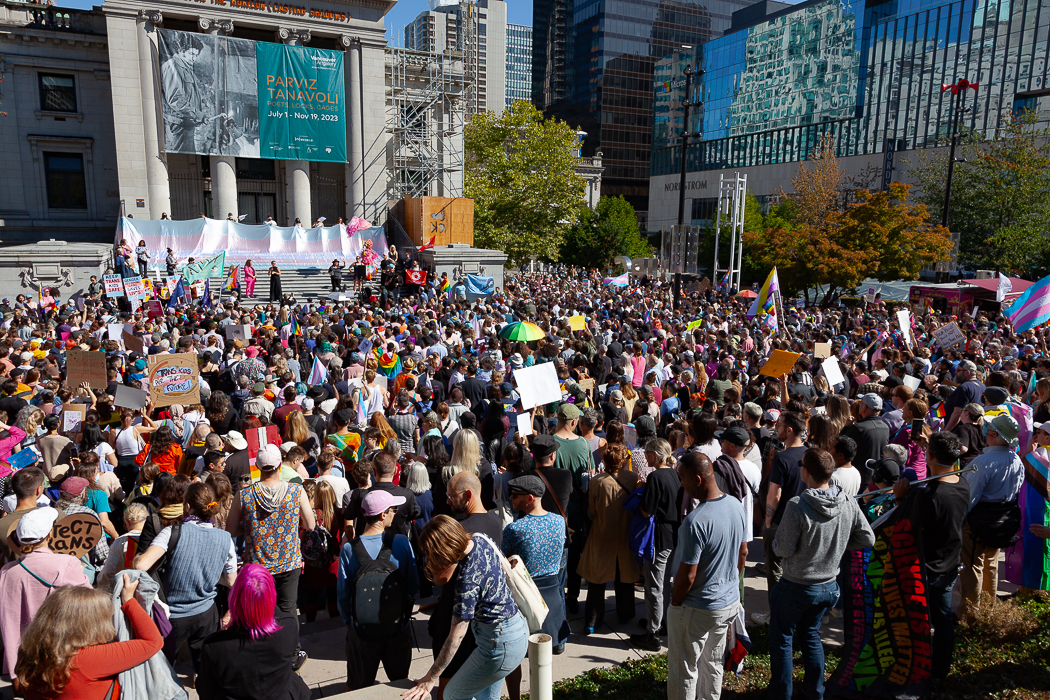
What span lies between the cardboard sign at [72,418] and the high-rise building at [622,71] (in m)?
102

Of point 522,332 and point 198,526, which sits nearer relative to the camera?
point 198,526

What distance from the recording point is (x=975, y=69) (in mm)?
61188

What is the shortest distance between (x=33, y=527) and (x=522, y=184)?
41952 millimetres

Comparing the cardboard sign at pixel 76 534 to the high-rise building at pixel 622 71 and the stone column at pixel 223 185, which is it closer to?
the stone column at pixel 223 185

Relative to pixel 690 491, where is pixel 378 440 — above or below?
below

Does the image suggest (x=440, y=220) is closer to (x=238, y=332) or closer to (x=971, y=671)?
(x=238, y=332)

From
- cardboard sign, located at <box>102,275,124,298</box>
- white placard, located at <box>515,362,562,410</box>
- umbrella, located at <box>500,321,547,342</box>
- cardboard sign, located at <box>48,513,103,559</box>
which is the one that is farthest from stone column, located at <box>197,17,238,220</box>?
cardboard sign, located at <box>48,513,103,559</box>

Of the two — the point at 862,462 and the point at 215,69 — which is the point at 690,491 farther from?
the point at 215,69

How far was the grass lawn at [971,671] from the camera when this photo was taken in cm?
488

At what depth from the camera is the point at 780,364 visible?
32.8 ft

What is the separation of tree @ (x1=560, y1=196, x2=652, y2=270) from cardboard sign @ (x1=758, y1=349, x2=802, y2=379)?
48017 millimetres

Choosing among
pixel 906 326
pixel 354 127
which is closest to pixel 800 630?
A: pixel 906 326

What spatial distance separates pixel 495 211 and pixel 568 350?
108 ft

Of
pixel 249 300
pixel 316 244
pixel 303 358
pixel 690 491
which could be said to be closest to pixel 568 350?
pixel 303 358
